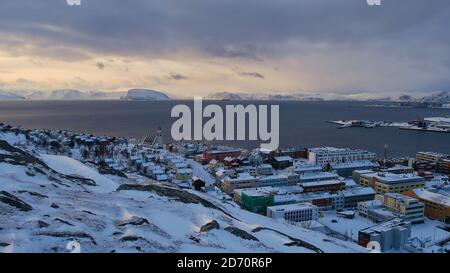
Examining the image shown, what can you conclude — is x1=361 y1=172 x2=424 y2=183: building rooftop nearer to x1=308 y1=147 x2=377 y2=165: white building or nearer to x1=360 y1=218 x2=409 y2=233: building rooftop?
x1=360 y1=218 x2=409 y2=233: building rooftop

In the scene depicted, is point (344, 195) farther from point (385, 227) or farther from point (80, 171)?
point (80, 171)

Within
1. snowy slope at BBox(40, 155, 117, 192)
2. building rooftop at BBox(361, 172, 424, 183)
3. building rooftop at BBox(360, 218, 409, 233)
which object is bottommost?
building rooftop at BBox(360, 218, 409, 233)

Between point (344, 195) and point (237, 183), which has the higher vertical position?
point (237, 183)

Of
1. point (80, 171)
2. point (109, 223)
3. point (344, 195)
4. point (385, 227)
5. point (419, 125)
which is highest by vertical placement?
point (109, 223)

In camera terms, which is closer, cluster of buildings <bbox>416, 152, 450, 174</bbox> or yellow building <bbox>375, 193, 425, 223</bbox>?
yellow building <bbox>375, 193, 425, 223</bbox>

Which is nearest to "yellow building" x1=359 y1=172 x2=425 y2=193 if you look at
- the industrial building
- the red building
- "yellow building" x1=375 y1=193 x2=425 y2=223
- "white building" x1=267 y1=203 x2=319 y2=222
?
"yellow building" x1=375 y1=193 x2=425 y2=223

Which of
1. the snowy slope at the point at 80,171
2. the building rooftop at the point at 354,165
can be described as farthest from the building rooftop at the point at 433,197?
the snowy slope at the point at 80,171

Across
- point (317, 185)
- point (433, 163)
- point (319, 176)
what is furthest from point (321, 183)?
point (433, 163)
